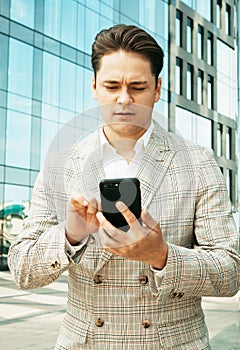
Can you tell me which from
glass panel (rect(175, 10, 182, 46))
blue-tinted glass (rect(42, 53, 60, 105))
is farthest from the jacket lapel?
glass panel (rect(175, 10, 182, 46))

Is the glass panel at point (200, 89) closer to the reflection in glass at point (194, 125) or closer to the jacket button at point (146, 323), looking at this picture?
the reflection in glass at point (194, 125)

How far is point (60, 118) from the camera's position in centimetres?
307

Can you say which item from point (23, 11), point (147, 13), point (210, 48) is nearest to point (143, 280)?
point (23, 11)

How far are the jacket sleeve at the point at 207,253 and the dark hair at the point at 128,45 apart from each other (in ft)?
0.53

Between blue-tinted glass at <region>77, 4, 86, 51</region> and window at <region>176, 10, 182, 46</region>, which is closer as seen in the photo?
blue-tinted glass at <region>77, 4, 86, 51</region>

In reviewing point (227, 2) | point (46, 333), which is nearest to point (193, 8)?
point (227, 2)

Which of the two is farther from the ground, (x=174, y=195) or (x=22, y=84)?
(x=22, y=84)

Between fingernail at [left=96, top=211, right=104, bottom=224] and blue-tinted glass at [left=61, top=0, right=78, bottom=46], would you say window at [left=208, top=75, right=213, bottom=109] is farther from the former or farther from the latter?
fingernail at [left=96, top=211, right=104, bottom=224]

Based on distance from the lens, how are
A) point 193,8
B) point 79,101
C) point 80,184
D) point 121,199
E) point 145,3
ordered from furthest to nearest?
point 193,8, point 145,3, point 79,101, point 80,184, point 121,199

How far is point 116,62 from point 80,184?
0.18m

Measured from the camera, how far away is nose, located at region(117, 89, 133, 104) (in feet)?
2.70

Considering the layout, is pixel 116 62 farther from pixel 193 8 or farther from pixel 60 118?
pixel 193 8

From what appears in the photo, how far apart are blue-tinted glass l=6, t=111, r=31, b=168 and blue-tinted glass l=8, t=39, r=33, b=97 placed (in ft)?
0.42

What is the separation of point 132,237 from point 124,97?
213 mm
